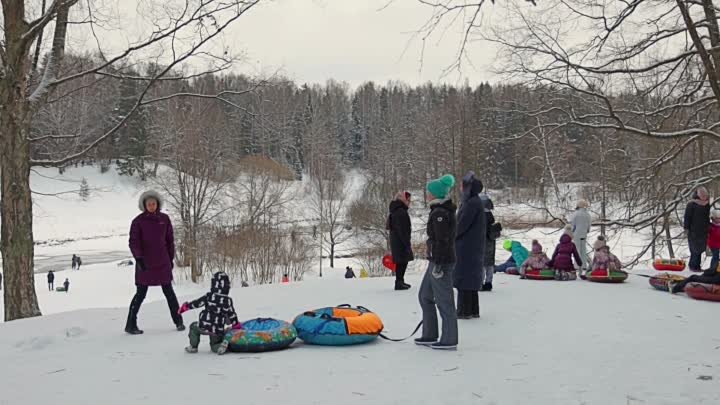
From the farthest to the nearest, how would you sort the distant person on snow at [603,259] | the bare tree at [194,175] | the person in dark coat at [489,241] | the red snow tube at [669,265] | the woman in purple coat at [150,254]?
the bare tree at [194,175] → the red snow tube at [669,265] → the distant person on snow at [603,259] → the person in dark coat at [489,241] → the woman in purple coat at [150,254]

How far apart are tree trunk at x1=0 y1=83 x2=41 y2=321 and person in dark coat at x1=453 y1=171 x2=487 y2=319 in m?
7.06

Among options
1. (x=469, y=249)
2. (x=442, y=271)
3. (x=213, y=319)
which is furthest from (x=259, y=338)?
(x=469, y=249)

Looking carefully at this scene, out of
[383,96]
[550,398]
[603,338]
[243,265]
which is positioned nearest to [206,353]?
[550,398]

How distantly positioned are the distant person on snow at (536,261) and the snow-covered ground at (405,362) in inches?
110

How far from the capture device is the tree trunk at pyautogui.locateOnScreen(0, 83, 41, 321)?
946 cm

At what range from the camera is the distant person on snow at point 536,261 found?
12.0m

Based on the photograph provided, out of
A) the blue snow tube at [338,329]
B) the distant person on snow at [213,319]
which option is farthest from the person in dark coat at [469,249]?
the distant person on snow at [213,319]

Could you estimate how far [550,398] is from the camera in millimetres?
4512

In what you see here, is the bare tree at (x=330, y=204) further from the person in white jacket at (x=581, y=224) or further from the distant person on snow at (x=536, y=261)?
the distant person on snow at (x=536, y=261)

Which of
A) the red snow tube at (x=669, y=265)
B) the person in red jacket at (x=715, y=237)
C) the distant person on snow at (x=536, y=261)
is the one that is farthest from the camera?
the red snow tube at (x=669, y=265)

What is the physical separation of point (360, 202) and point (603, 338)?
3121cm

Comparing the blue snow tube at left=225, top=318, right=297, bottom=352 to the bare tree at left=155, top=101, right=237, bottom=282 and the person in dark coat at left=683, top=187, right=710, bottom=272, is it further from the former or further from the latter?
the bare tree at left=155, top=101, right=237, bottom=282

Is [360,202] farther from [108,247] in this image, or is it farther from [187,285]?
[108,247]

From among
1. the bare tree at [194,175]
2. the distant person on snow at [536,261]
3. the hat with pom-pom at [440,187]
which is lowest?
the distant person on snow at [536,261]
